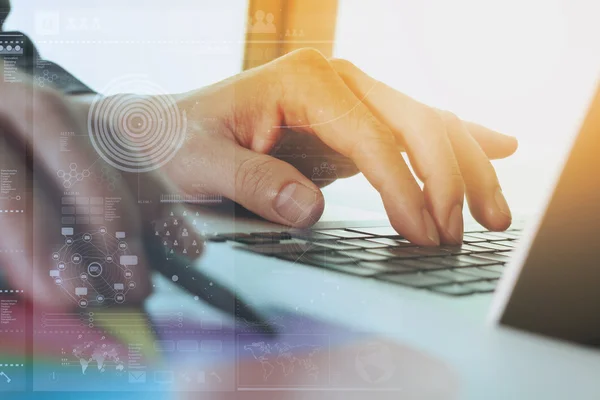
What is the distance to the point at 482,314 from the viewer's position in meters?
0.71

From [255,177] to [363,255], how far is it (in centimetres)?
17

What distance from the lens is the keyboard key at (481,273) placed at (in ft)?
2.40

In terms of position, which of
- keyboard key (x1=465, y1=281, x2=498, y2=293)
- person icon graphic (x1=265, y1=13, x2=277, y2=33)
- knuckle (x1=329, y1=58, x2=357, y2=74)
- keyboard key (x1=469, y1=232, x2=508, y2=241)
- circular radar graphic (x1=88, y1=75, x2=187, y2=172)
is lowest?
keyboard key (x1=465, y1=281, x2=498, y2=293)

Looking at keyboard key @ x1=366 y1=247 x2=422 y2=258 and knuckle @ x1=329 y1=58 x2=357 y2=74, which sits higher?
knuckle @ x1=329 y1=58 x2=357 y2=74

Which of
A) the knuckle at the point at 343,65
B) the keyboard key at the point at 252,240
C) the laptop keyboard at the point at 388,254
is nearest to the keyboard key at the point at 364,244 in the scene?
the laptop keyboard at the point at 388,254

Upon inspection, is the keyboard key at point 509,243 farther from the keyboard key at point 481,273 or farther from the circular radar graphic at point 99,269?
the circular radar graphic at point 99,269

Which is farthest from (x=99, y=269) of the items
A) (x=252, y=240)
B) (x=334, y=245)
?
(x=334, y=245)

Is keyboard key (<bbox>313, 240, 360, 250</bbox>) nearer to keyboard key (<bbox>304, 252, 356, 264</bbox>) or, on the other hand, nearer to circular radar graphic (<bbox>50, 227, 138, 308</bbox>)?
keyboard key (<bbox>304, 252, 356, 264</bbox>)

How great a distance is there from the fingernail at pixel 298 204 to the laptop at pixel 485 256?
13mm

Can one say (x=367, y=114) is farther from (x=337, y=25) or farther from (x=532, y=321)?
(x=532, y=321)

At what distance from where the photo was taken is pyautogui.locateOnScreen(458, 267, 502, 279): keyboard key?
0.73 m

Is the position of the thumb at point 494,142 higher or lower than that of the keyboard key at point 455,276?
higher

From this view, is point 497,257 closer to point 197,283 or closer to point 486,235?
point 486,235

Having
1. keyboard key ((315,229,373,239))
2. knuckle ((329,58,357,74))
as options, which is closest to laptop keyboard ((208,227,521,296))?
keyboard key ((315,229,373,239))
